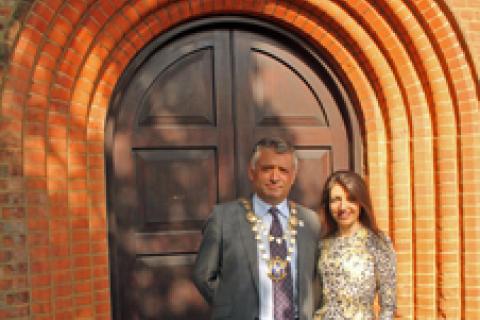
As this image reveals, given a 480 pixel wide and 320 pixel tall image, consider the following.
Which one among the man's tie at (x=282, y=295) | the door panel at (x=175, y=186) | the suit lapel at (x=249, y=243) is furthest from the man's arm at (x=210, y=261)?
the door panel at (x=175, y=186)

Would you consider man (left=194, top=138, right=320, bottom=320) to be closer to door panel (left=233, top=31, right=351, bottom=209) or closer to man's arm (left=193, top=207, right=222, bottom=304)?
man's arm (left=193, top=207, right=222, bottom=304)

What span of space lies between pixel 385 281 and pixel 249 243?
2.94ft

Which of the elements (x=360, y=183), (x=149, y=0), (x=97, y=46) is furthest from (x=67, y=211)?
(x=360, y=183)

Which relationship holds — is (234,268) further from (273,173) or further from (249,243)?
(273,173)

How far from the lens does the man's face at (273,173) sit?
2.37 metres

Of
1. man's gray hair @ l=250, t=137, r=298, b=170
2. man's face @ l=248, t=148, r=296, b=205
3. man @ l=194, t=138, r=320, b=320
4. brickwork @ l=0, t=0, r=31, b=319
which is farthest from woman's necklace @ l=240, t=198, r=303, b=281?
brickwork @ l=0, t=0, r=31, b=319

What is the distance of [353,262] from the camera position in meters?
2.74

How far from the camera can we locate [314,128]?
4.04 m

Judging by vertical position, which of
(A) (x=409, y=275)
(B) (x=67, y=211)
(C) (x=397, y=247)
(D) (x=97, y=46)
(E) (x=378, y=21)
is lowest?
(A) (x=409, y=275)

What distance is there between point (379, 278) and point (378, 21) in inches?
85.2

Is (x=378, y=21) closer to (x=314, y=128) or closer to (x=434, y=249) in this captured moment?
(x=314, y=128)

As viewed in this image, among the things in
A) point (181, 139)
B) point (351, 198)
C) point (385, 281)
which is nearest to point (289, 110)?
point (181, 139)

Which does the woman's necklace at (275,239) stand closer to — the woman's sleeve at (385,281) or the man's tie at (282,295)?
the man's tie at (282,295)

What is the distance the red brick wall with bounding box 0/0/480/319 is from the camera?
3023mm
